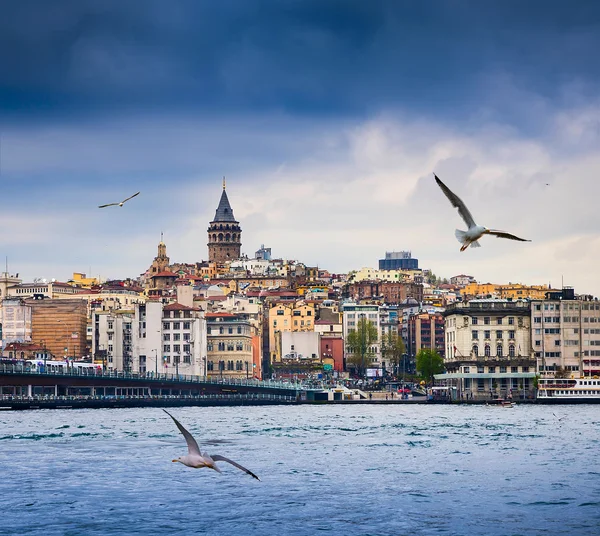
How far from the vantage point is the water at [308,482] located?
35719mm

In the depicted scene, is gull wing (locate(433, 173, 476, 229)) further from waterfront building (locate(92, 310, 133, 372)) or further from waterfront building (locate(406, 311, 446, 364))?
waterfront building (locate(406, 311, 446, 364))

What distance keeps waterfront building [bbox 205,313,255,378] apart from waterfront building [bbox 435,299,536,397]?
24.8m

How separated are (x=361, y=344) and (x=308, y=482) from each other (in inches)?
5201

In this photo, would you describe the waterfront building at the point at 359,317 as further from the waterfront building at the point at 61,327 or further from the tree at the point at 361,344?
the waterfront building at the point at 61,327

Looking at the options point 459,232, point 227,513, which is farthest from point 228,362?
point 459,232

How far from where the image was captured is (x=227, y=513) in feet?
122

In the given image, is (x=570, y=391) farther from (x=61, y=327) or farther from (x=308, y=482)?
(x=308, y=482)

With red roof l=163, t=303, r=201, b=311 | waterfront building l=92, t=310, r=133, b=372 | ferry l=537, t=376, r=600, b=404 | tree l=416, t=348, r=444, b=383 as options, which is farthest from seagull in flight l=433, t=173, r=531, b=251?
waterfront building l=92, t=310, r=133, b=372

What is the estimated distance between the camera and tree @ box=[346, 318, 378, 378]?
17625 cm

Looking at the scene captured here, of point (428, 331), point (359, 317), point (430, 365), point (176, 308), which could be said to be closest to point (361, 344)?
point (428, 331)

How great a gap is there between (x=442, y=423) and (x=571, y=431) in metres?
11.3

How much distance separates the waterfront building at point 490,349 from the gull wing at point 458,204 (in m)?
107

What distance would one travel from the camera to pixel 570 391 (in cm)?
12056

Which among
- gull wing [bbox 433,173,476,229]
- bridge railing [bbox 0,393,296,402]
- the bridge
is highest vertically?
gull wing [bbox 433,173,476,229]
